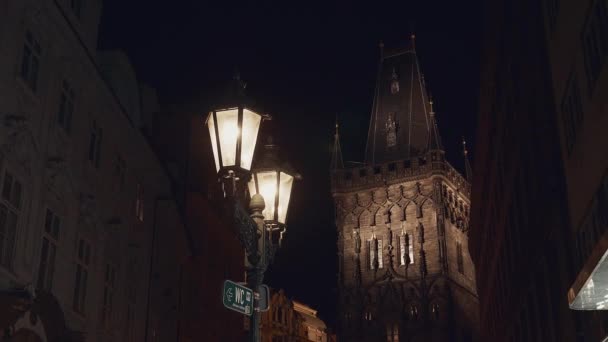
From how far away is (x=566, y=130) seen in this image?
69.4 feet

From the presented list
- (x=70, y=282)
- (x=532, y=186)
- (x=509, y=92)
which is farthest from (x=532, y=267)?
(x=70, y=282)

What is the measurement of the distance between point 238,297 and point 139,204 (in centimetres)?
1442

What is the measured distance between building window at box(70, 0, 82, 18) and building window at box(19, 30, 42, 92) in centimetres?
267

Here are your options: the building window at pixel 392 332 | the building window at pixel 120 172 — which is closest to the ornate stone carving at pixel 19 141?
the building window at pixel 120 172

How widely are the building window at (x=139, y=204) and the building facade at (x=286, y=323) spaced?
42364mm

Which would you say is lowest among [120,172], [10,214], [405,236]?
[10,214]

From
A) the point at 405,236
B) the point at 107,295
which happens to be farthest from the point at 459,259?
the point at 107,295

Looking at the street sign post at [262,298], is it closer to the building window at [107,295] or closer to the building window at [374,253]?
the building window at [107,295]

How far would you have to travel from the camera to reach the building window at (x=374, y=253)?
3285 inches

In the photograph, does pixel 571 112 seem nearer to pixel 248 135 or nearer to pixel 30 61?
pixel 248 135

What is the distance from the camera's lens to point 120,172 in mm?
23609

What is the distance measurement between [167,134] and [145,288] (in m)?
8.29

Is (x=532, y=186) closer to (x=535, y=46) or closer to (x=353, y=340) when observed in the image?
(x=535, y=46)

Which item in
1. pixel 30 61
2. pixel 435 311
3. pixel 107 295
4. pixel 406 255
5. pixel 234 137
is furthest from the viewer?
pixel 406 255
